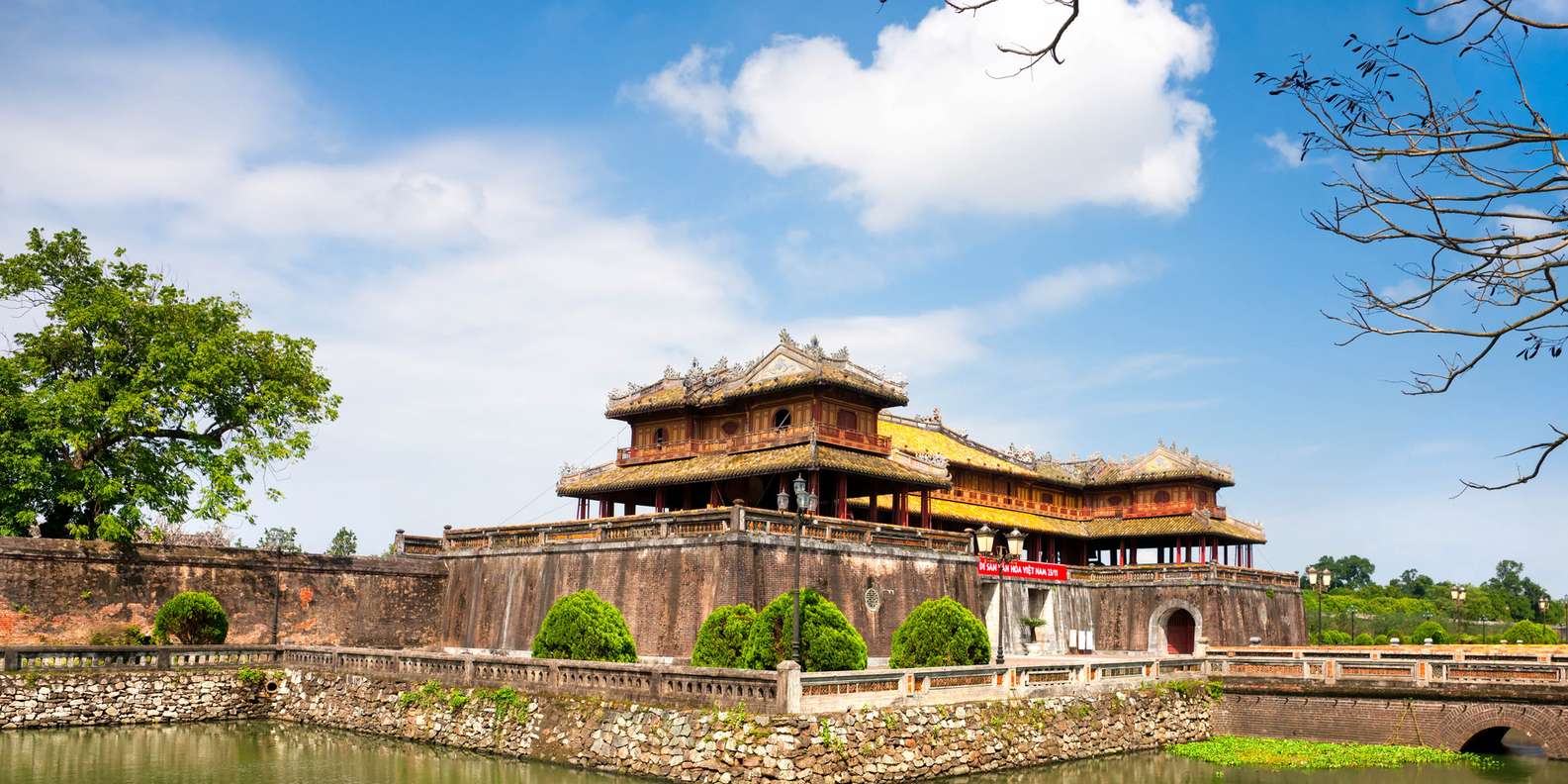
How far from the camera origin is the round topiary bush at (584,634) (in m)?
25.9

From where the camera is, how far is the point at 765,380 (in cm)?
4031

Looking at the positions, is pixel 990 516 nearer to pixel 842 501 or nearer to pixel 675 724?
pixel 842 501

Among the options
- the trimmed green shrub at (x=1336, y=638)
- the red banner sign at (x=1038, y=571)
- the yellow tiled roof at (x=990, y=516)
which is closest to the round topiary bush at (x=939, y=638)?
the red banner sign at (x=1038, y=571)

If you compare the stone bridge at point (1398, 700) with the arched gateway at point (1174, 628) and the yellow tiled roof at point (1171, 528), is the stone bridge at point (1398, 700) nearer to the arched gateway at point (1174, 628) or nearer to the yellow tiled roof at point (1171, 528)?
the arched gateway at point (1174, 628)

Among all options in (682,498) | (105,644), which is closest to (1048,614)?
(682,498)

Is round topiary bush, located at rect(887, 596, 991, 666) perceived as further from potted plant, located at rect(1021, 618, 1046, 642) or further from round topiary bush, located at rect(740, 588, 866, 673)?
potted plant, located at rect(1021, 618, 1046, 642)

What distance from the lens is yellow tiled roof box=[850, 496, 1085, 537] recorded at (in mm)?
45000

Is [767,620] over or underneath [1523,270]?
underneath

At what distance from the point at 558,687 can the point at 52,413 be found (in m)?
17.7

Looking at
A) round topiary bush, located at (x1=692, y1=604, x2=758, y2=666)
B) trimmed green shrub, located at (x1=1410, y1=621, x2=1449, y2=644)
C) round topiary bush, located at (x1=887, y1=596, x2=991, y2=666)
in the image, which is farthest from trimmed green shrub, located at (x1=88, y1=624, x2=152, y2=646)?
trimmed green shrub, located at (x1=1410, y1=621, x2=1449, y2=644)

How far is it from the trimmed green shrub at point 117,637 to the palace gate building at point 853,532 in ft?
30.8

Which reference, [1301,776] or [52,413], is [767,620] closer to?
[1301,776]

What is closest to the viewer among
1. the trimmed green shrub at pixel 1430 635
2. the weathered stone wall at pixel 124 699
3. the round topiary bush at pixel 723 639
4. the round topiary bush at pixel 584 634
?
the round topiary bush at pixel 723 639

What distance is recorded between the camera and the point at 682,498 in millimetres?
42531
